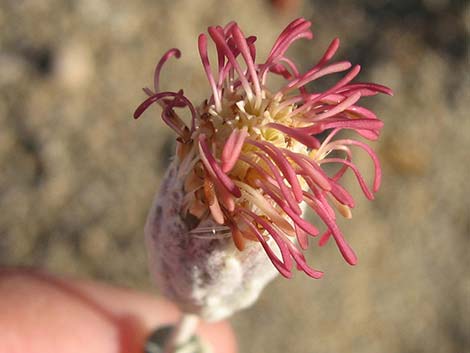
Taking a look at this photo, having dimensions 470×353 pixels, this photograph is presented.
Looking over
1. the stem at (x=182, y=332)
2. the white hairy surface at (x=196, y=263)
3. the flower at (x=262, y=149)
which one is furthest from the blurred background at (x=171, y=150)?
the flower at (x=262, y=149)

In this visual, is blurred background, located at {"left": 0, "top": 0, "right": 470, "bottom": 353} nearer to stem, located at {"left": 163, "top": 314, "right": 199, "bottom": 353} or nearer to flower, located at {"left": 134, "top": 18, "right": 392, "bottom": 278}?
stem, located at {"left": 163, "top": 314, "right": 199, "bottom": 353}

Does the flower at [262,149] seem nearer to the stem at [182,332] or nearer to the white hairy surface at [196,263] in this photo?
the white hairy surface at [196,263]

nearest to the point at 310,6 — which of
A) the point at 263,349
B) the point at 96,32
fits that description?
the point at 96,32

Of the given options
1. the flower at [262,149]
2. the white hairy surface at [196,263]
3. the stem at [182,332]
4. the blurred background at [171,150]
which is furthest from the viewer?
the blurred background at [171,150]

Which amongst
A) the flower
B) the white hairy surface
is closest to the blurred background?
the white hairy surface

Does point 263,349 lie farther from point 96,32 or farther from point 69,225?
point 96,32

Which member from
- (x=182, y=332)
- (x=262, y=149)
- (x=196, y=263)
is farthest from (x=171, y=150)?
(x=262, y=149)
